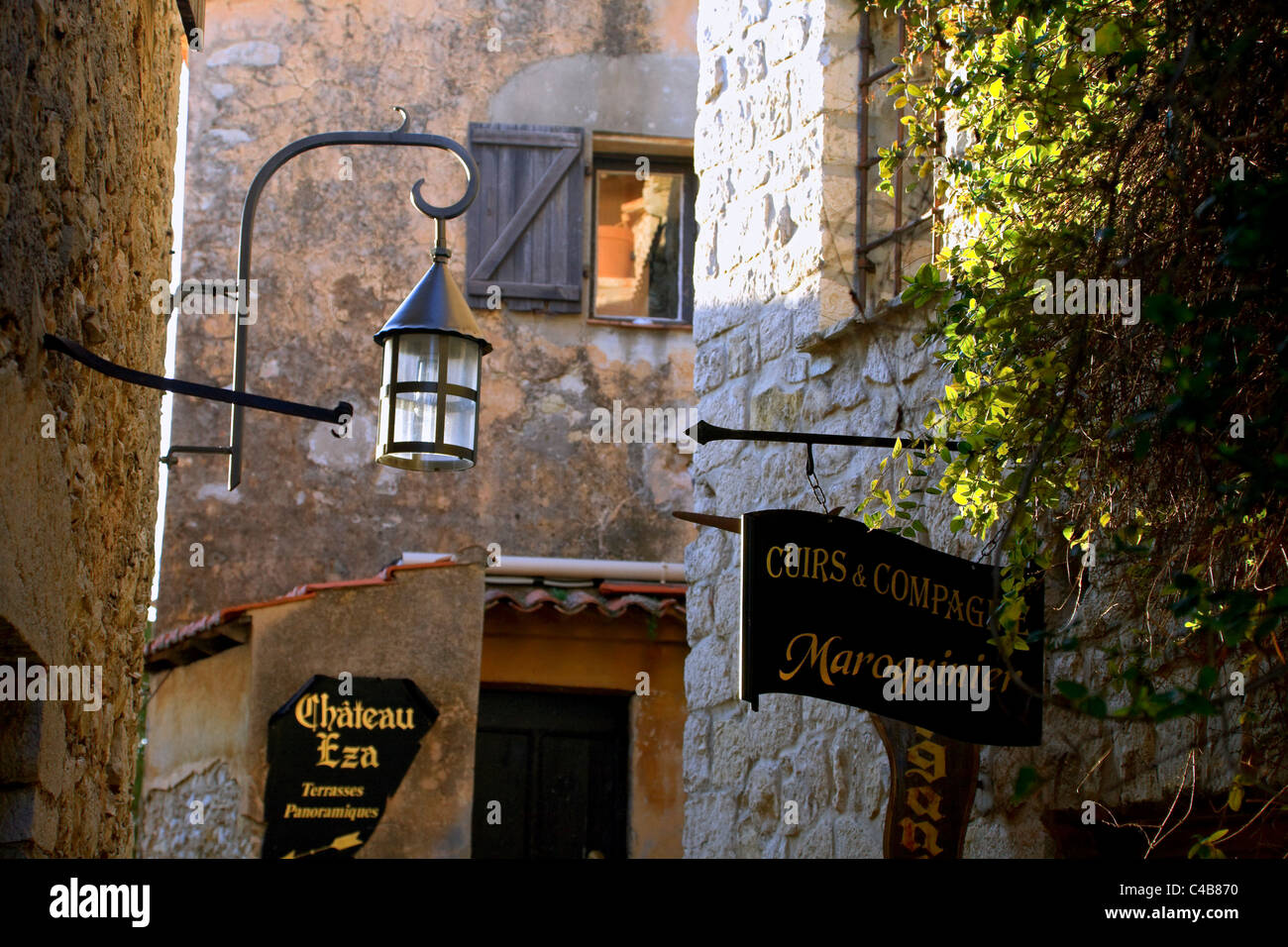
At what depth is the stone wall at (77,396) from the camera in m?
3.22

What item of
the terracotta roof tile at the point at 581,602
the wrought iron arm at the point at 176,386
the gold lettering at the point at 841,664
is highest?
the wrought iron arm at the point at 176,386

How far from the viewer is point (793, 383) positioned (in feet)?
18.4

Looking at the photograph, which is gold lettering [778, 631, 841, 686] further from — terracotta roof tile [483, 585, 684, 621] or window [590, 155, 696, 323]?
window [590, 155, 696, 323]

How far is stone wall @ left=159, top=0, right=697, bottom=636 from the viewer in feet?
31.7

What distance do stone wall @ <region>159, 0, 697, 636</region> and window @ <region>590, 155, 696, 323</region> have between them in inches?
9.5

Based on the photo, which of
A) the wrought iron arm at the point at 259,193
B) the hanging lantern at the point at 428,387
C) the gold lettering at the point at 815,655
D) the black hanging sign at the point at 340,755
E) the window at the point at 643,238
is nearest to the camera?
the gold lettering at the point at 815,655

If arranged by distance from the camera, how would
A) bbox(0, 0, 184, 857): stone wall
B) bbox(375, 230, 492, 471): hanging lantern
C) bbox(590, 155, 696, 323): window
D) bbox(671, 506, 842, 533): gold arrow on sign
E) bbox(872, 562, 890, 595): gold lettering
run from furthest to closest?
bbox(590, 155, 696, 323): window, bbox(375, 230, 492, 471): hanging lantern, bbox(671, 506, 842, 533): gold arrow on sign, bbox(872, 562, 890, 595): gold lettering, bbox(0, 0, 184, 857): stone wall

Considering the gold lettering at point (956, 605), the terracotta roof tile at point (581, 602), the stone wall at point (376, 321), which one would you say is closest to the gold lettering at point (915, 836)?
the gold lettering at point (956, 605)

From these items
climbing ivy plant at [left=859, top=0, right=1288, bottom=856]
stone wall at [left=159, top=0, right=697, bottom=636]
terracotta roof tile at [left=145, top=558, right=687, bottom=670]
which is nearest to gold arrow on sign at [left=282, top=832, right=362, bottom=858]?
terracotta roof tile at [left=145, top=558, right=687, bottom=670]

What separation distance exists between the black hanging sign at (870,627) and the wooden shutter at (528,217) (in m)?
→ 6.47

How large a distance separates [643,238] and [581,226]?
1.62 feet

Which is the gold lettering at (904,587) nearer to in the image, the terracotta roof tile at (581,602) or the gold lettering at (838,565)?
the gold lettering at (838,565)
